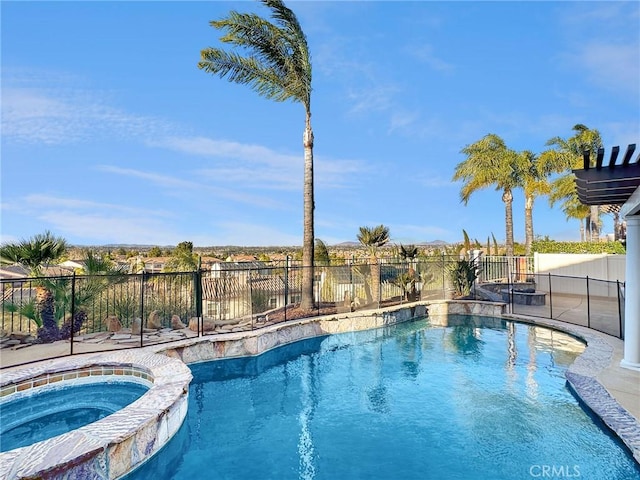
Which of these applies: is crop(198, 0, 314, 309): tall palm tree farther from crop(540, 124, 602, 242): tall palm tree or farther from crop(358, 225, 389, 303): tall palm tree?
crop(540, 124, 602, 242): tall palm tree

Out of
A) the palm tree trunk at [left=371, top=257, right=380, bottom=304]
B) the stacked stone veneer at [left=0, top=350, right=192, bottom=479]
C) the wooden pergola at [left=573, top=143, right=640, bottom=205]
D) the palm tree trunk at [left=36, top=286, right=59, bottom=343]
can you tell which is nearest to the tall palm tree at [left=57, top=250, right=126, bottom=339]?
the palm tree trunk at [left=36, top=286, right=59, bottom=343]

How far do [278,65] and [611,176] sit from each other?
31.0 feet

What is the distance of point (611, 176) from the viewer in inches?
185

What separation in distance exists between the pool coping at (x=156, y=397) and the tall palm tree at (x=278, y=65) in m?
3.21

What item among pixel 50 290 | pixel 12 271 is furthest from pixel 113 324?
pixel 12 271

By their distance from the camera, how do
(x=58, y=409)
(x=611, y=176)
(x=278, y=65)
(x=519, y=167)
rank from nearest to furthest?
(x=611, y=176)
(x=58, y=409)
(x=278, y=65)
(x=519, y=167)

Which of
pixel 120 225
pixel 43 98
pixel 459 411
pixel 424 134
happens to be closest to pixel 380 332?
pixel 459 411

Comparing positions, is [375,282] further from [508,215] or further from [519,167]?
[519,167]

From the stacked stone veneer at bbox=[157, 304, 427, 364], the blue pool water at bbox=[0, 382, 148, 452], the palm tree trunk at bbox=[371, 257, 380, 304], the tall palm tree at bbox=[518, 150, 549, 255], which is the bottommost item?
the blue pool water at bbox=[0, 382, 148, 452]

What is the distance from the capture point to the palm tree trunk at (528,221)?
1951 cm

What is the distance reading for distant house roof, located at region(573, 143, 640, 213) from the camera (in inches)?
174

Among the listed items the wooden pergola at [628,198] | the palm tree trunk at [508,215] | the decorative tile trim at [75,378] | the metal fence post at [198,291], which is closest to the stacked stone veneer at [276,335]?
the metal fence post at [198,291]

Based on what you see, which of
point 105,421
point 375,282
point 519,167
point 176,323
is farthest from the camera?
point 519,167

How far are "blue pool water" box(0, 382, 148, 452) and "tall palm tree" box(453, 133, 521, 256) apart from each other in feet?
59.3
